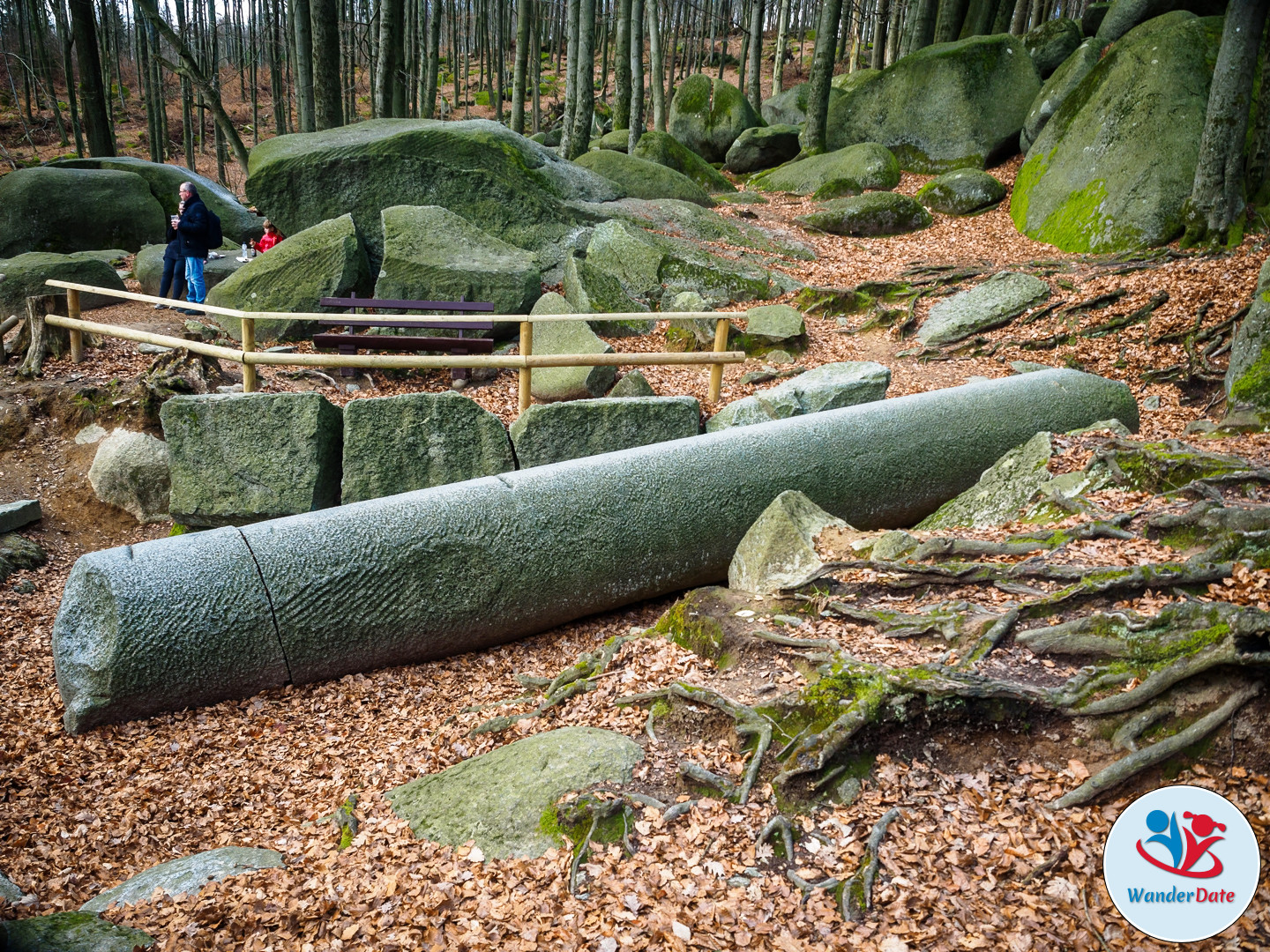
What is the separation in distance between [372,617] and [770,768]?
7.64 feet

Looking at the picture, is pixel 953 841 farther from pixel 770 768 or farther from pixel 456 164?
pixel 456 164

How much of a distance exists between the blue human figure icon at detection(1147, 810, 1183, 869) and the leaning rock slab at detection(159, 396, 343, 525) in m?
5.29

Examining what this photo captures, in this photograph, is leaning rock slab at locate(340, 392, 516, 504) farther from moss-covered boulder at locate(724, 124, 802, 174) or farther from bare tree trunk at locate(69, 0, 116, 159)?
moss-covered boulder at locate(724, 124, 802, 174)

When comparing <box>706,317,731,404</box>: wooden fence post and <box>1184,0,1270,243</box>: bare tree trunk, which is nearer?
<box>706,317,731,404</box>: wooden fence post

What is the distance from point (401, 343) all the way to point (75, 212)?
7501mm

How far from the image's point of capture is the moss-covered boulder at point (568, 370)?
7887mm

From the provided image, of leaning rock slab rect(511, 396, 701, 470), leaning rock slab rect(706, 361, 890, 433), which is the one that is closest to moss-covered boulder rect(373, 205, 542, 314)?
leaning rock slab rect(511, 396, 701, 470)

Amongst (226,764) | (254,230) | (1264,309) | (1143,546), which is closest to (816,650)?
(1143,546)

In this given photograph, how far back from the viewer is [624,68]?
58.4 ft

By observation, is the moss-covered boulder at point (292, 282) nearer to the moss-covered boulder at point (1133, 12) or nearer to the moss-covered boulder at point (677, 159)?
the moss-covered boulder at point (677, 159)

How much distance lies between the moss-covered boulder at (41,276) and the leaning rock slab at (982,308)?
30.4 ft

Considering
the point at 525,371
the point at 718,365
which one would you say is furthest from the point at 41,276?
the point at 718,365

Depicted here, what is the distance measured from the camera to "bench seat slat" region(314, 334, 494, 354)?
8227 millimetres

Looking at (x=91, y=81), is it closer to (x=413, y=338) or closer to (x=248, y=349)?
(x=413, y=338)
